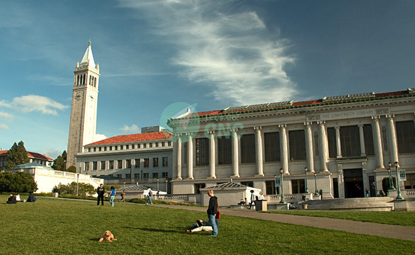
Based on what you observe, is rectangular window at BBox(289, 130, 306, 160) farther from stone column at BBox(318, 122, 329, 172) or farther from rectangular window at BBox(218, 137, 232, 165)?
rectangular window at BBox(218, 137, 232, 165)

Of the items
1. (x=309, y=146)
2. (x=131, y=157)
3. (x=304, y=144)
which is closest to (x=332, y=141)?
(x=309, y=146)

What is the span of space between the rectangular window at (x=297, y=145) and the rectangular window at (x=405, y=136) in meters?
14.3

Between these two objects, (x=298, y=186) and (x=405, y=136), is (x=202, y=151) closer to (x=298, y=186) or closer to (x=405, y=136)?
(x=298, y=186)

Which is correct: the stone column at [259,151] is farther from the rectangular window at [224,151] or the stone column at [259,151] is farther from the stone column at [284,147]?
the rectangular window at [224,151]

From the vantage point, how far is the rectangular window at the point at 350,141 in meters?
57.7

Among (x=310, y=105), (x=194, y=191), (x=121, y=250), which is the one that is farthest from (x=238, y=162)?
(x=121, y=250)

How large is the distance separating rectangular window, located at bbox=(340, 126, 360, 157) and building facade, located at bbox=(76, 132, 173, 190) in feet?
170

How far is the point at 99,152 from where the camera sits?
109 m

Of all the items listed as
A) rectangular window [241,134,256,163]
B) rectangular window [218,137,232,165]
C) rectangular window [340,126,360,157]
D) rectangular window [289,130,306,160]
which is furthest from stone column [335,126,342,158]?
rectangular window [218,137,232,165]

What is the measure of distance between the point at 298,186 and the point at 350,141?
11.0 meters

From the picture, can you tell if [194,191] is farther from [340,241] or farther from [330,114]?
[340,241]

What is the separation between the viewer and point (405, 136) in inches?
2188

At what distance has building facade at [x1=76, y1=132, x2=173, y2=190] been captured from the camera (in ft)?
332

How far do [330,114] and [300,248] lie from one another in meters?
48.7
